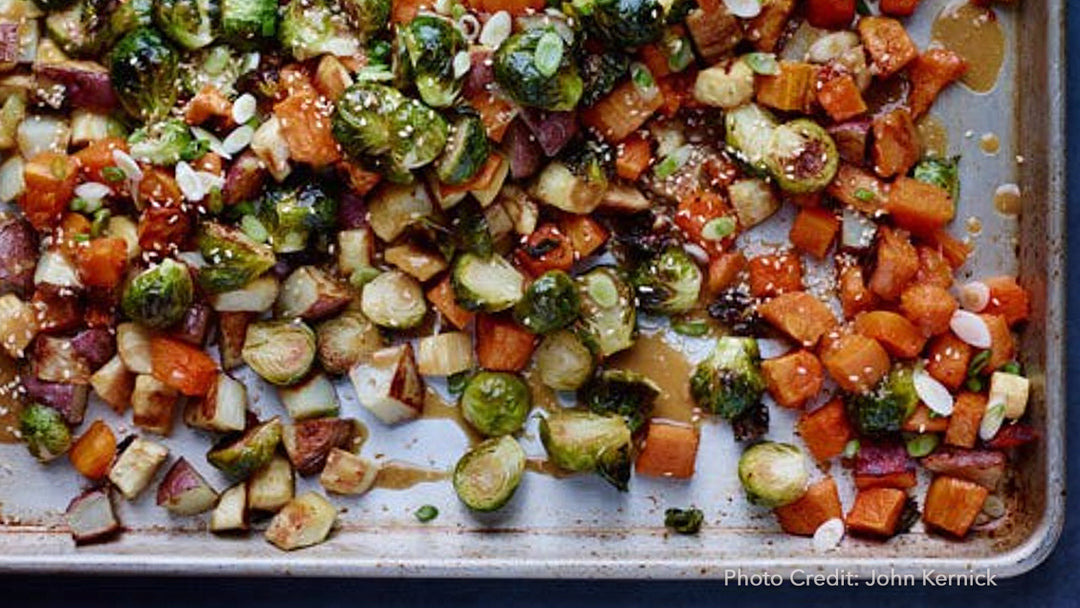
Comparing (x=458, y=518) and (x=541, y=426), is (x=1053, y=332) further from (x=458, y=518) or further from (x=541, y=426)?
(x=458, y=518)

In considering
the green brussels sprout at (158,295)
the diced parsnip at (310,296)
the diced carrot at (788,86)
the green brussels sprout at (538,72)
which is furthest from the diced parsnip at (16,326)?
the diced carrot at (788,86)

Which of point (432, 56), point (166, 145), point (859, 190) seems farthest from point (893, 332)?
point (166, 145)

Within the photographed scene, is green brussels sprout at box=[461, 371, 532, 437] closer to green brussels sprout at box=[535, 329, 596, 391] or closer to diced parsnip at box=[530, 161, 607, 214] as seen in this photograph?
green brussels sprout at box=[535, 329, 596, 391]

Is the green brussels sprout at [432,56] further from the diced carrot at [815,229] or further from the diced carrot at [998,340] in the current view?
the diced carrot at [998,340]

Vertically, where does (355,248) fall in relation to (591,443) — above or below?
above

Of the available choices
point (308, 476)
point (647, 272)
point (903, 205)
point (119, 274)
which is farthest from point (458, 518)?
point (903, 205)

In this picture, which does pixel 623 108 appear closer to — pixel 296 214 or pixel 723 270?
pixel 723 270
